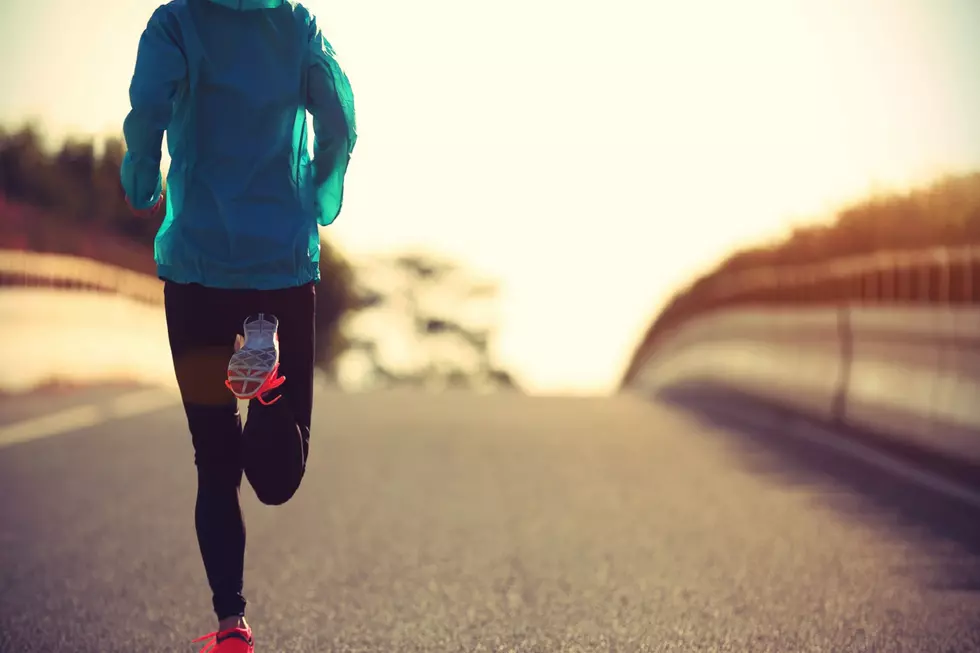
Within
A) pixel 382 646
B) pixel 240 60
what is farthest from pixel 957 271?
pixel 240 60

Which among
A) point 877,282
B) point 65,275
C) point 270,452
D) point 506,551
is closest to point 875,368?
point 877,282

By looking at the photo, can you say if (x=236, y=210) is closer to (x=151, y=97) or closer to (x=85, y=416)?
(x=151, y=97)

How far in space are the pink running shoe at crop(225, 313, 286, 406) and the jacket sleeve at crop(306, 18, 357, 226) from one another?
0.48 meters

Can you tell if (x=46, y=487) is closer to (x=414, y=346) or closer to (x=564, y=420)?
(x=564, y=420)

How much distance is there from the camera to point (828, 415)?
13773 millimetres

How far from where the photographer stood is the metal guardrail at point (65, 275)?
1825 centimetres

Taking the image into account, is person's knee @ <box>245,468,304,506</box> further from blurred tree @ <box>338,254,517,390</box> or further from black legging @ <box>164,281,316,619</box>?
blurred tree @ <box>338,254,517,390</box>

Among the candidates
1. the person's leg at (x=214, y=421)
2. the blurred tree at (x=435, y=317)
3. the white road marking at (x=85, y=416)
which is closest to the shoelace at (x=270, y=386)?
the person's leg at (x=214, y=421)

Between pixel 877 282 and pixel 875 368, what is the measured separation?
1.79 m

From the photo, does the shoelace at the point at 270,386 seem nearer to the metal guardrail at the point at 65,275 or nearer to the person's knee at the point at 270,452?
the person's knee at the point at 270,452

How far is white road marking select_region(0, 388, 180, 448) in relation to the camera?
13008 mm

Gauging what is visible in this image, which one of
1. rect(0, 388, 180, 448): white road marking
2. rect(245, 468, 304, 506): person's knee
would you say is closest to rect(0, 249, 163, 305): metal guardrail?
rect(0, 388, 180, 448): white road marking

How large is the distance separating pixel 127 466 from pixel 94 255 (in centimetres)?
1625

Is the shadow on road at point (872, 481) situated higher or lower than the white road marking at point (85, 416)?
lower
